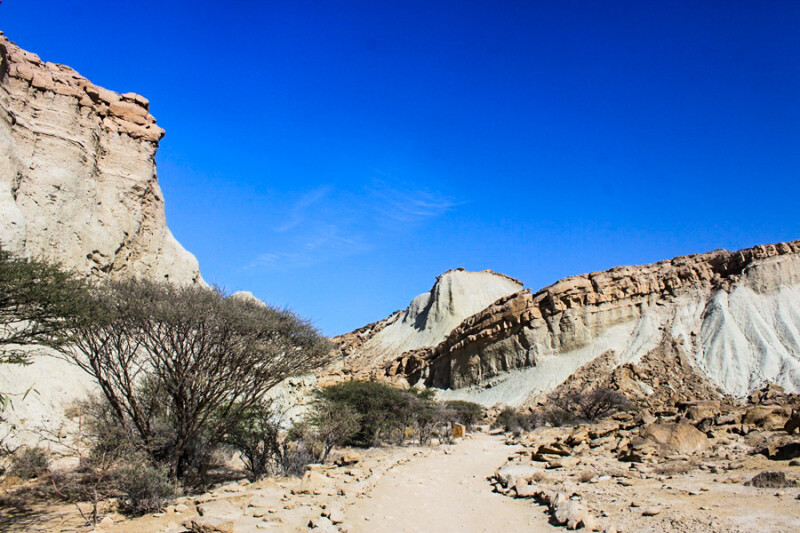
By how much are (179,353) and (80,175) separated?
57.3ft

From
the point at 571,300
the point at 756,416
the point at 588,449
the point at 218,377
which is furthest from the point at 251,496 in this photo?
the point at 571,300

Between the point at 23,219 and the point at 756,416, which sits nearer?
the point at 756,416

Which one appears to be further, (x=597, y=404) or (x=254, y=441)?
(x=597, y=404)

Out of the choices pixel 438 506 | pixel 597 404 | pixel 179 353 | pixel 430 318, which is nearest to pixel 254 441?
pixel 179 353

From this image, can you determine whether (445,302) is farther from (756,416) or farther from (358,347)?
(756,416)

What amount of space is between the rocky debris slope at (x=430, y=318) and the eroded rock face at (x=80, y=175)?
166 ft

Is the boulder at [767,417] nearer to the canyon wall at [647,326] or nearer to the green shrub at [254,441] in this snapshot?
→ the green shrub at [254,441]

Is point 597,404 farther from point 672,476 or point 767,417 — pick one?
point 672,476

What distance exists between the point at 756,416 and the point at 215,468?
18835 millimetres

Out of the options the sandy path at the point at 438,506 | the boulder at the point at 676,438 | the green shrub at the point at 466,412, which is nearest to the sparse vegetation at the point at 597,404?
the green shrub at the point at 466,412

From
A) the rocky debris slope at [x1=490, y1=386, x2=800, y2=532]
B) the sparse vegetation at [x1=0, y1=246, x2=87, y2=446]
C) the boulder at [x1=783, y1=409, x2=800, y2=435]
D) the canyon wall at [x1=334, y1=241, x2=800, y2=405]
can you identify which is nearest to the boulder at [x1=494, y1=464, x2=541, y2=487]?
the rocky debris slope at [x1=490, y1=386, x2=800, y2=532]

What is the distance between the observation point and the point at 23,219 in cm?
1941

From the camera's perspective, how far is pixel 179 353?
11328 mm

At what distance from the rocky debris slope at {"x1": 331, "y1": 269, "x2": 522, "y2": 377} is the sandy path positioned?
2306 inches
